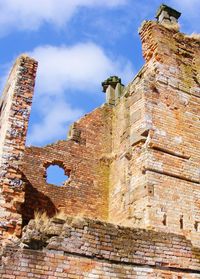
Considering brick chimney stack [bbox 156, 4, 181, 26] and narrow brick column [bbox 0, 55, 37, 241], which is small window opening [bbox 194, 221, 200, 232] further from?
brick chimney stack [bbox 156, 4, 181, 26]

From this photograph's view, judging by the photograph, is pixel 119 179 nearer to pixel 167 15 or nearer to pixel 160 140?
pixel 160 140

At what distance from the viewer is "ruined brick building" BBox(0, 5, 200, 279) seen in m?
6.00

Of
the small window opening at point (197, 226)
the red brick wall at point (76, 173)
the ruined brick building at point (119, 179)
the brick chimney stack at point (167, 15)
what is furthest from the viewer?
the brick chimney stack at point (167, 15)

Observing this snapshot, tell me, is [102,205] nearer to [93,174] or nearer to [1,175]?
[93,174]

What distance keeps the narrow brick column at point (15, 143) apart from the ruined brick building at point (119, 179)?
0.07ft

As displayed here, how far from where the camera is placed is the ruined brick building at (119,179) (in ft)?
19.7

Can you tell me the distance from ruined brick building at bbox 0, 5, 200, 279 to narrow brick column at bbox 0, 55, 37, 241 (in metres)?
0.02

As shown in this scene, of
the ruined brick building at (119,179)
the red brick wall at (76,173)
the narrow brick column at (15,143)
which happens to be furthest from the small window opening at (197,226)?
the narrow brick column at (15,143)

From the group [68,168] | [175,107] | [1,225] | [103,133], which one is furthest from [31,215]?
[175,107]

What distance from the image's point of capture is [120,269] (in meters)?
6.08

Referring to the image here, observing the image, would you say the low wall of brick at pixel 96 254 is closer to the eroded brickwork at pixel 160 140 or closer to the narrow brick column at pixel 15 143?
the narrow brick column at pixel 15 143

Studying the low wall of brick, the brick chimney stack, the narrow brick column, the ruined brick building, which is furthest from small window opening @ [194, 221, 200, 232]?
the brick chimney stack

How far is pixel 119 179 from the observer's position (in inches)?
425

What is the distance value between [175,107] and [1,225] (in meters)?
5.66
